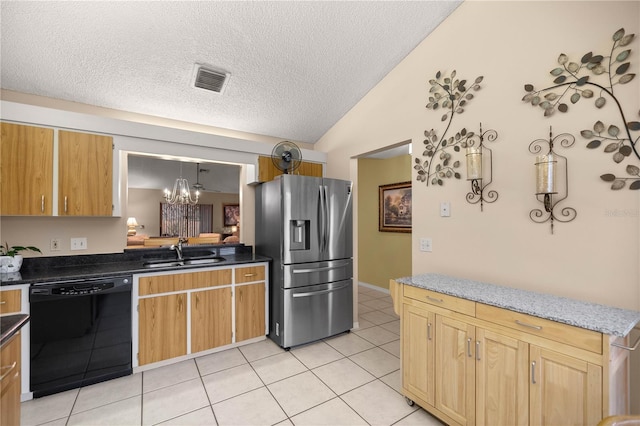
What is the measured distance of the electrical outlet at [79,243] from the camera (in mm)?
2717

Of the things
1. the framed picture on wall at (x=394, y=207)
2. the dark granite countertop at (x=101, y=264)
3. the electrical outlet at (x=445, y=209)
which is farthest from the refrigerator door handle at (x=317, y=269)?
the framed picture on wall at (x=394, y=207)

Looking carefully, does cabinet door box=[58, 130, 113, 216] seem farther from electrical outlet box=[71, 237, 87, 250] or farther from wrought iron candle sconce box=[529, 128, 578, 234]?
wrought iron candle sconce box=[529, 128, 578, 234]

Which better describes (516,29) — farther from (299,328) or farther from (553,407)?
(299,328)

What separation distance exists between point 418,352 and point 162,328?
2.17 metres

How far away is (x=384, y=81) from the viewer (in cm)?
308

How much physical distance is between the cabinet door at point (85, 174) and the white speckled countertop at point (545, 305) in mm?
2714

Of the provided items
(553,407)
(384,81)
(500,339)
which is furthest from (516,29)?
(553,407)

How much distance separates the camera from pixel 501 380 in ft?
5.01

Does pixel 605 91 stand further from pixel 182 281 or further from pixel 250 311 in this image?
pixel 182 281

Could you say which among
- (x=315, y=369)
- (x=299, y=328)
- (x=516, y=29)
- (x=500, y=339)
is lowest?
(x=315, y=369)

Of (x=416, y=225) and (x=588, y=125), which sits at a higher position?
(x=588, y=125)

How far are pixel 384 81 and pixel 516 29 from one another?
1285 mm

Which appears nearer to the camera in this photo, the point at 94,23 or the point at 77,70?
the point at 94,23

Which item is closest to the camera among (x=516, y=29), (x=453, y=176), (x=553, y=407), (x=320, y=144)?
(x=553, y=407)
